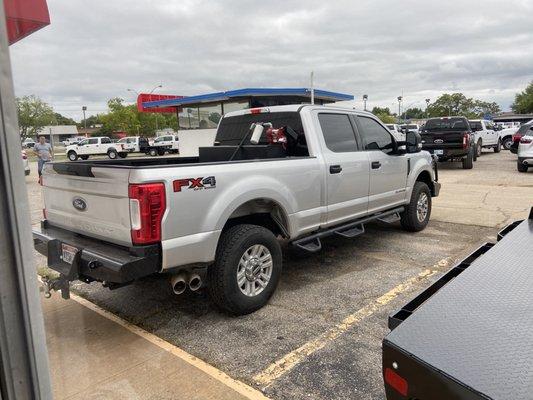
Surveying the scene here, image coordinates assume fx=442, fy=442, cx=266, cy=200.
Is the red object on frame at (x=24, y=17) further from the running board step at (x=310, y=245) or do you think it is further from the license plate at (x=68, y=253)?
the running board step at (x=310, y=245)

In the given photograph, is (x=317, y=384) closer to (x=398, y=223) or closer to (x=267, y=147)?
(x=267, y=147)

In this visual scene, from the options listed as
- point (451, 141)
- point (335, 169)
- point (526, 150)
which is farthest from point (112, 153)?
point (335, 169)

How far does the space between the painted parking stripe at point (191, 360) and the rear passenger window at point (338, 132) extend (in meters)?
2.71

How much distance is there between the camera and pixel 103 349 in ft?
11.5

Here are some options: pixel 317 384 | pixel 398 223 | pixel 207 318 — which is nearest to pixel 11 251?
pixel 317 384

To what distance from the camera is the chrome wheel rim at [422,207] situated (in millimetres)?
6902

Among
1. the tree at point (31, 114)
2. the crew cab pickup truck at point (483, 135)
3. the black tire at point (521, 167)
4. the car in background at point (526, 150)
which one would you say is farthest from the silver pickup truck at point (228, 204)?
the crew cab pickup truck at point (483, 135)

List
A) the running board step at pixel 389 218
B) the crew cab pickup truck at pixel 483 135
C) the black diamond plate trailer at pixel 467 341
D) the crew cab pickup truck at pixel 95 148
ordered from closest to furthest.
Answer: the black diamond plate trailer at pixel 467 341 < the running board step at pixel 389 218 < the crew cab pickup truck at pixel 483 135 < the crew cab pickup truck at pixel 95 148

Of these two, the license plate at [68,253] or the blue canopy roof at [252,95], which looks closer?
the license plate at [68,253]

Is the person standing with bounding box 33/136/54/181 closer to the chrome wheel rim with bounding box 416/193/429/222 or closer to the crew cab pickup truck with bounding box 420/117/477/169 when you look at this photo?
the chrome wheel rim with bounding box 416/193/429/222

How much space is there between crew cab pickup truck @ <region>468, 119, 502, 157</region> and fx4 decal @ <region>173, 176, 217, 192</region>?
63.8 ft

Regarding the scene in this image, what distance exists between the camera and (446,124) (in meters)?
16.4

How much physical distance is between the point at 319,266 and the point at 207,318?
1847 millimetres

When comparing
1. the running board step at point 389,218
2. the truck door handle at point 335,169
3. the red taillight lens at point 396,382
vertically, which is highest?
the truck door handle at point 335,169
